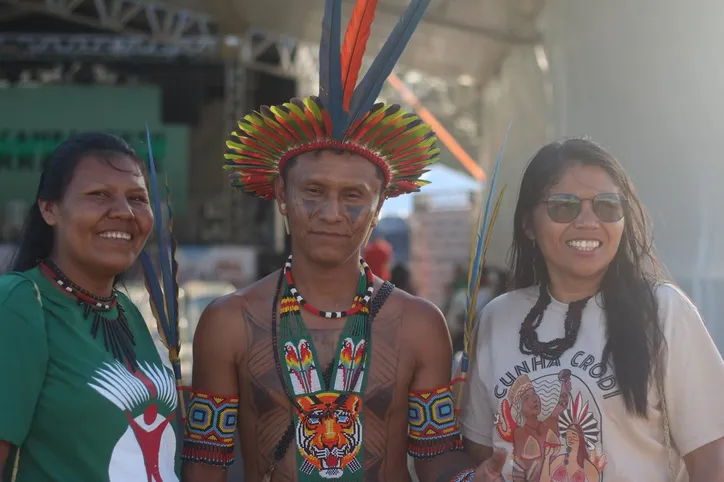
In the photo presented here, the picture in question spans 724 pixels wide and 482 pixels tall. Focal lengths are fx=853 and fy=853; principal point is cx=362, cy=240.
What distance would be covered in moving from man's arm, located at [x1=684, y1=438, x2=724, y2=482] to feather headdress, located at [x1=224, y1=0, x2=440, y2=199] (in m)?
1.14

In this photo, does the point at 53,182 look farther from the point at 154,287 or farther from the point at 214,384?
the point at 214,384

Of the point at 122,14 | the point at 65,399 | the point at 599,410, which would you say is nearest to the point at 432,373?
the point at 599,410

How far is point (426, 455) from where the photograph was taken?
2.51m

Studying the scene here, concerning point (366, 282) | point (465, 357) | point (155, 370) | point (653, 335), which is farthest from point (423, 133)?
point (155, 370)

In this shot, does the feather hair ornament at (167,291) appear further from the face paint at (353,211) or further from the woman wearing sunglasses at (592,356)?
the woman wearing sunglasses at (592,356)

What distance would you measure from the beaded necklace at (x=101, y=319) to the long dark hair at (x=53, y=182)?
0.26 feet

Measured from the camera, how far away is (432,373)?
8.38 feet

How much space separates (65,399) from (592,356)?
135 centimetres

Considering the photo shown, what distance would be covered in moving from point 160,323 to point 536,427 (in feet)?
3.84

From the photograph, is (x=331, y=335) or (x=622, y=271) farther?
(x=331, y=335)

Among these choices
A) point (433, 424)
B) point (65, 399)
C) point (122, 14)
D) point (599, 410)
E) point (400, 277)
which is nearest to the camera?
point (65, 399)

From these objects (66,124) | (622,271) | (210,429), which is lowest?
(210,429)

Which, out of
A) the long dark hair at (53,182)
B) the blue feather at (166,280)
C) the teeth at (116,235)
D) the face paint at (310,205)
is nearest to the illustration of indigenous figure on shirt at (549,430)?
the face paint at (310,205)

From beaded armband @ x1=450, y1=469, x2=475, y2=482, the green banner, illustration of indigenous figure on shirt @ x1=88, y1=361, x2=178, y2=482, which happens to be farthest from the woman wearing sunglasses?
the green banner
